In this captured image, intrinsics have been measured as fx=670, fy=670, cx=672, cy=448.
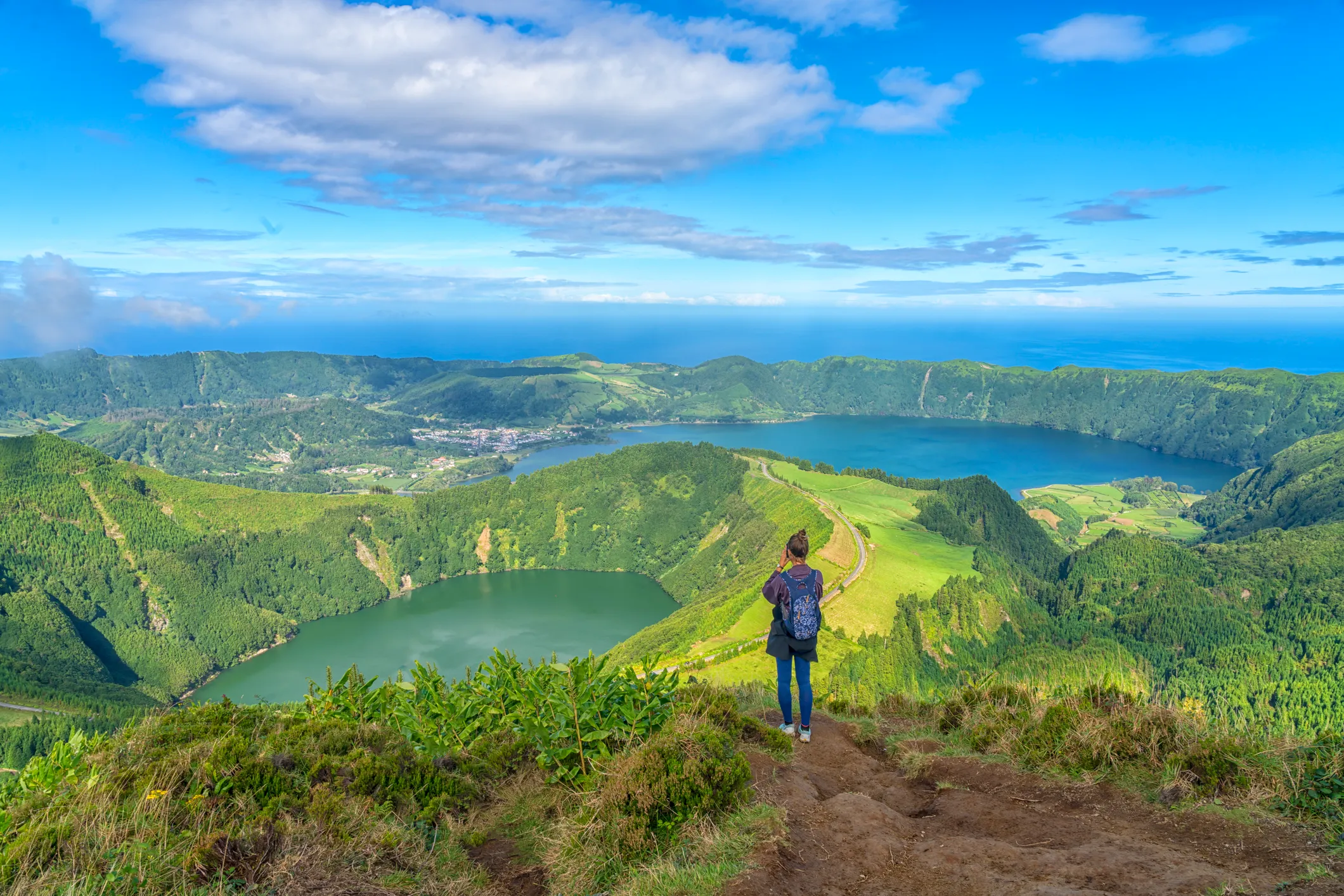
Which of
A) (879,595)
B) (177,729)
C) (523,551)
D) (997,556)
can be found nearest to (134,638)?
(523,551)

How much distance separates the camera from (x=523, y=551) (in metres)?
146

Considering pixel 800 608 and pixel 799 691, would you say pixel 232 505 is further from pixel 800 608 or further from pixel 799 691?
pixel 800 608

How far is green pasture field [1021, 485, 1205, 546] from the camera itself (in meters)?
148

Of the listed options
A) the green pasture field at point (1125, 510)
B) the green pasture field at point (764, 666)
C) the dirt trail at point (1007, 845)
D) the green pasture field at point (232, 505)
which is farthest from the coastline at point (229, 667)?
the green pasture field at point (1125, 510)

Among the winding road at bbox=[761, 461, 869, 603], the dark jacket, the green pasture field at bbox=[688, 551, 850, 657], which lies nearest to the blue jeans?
the dark jacket

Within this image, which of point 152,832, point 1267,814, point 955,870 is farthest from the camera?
point 1267,814

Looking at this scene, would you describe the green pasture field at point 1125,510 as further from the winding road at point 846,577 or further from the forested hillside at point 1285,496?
the winding road at point 846,577

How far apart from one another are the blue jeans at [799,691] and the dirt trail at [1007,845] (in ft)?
4.93

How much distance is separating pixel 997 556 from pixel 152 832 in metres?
112

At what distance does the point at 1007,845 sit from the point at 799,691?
159 inches

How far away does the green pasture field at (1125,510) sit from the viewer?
5807 inches

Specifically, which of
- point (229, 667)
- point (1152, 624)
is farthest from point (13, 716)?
point (1152, 624)

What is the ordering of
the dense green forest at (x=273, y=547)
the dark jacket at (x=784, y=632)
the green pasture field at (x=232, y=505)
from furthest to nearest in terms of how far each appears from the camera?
the green pasture field at (x=232, y=505) → the dense green forest at (x=273, y=547) → the dark jacket at (x=784, y=632)

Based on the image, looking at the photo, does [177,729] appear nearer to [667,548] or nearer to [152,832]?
[152,832]
